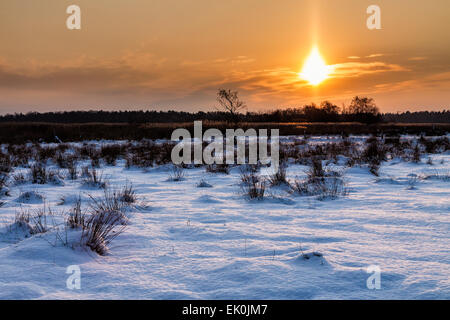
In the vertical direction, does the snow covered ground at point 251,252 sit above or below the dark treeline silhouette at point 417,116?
below

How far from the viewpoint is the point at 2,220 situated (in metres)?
3.53

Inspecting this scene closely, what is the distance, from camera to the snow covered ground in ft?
6.27

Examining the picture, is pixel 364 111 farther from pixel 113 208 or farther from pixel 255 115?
Result: pixel 113 208

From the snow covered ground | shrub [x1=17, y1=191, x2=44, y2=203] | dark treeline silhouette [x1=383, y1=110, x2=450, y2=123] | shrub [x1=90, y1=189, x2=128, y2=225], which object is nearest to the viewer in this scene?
the snow covered ground

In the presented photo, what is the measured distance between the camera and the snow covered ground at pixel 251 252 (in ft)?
6.27

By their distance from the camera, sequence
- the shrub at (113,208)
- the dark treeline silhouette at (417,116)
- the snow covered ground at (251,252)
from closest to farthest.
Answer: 1. the snow covered ground at (251,252)
2. the shrub at (113,208)
3. the dark treeline silhouette at (417,116)

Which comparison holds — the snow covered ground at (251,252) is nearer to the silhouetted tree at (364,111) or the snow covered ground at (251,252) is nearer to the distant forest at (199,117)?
the distant forest at (199,117)

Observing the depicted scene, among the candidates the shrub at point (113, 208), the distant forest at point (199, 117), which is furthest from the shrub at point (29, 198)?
the distant forest at point (199, 117)

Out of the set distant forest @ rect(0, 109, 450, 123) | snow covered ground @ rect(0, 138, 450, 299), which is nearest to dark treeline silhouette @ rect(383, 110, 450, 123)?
distant forest @ rect(0, 109, 450, 123)

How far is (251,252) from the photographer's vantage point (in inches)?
102

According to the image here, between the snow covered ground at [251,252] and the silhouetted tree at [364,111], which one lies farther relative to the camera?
the silhouetted tree at [364,111]

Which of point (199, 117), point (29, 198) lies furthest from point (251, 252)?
point (199, 117)

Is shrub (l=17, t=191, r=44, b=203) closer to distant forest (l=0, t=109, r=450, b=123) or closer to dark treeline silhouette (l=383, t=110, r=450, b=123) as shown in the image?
distant forest (l=0, t=109, r=450, b=123)
